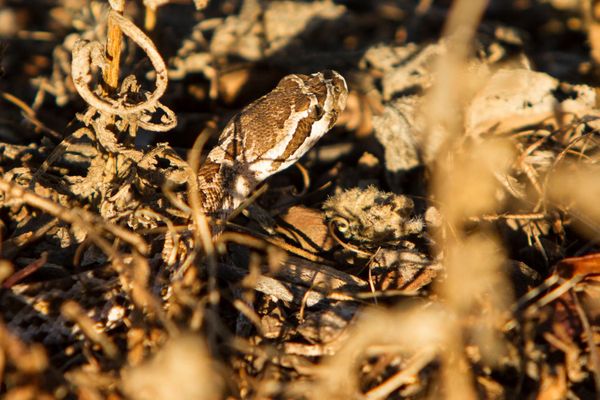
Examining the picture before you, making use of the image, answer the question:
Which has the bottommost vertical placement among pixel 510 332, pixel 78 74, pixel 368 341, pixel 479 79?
pixel 510 332

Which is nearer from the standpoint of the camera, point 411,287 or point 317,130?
point 411,287

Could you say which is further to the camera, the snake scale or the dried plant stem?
the dried plant stem

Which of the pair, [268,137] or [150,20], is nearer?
[268,137]

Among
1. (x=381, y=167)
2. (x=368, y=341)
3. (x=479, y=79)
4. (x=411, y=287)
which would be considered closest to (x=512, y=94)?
(x=479, y=79)

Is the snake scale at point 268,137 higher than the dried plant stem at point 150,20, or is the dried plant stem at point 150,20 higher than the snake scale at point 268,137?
the dried plant stem at point 150,20

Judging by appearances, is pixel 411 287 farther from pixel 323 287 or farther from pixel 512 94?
pixel 512 94

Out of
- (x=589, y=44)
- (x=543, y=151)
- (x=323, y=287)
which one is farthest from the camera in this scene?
(x=589, y=44)

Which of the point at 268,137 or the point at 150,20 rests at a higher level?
the point at 150,20

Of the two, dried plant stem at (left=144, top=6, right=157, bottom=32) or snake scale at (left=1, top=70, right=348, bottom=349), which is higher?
dried plant stem at (left=144, top=6, right=157, bottom=32)

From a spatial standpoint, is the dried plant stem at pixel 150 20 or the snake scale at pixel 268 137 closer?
the snake scale at pixel 268 137

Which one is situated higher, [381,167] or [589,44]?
[589,44]

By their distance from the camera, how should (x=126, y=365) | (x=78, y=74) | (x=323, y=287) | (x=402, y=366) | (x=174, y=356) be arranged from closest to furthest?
(x=174, y=356) < (x=126, y=365) < (x=402, y=366) < (x=78, y=74) < (x=323, y=287)
